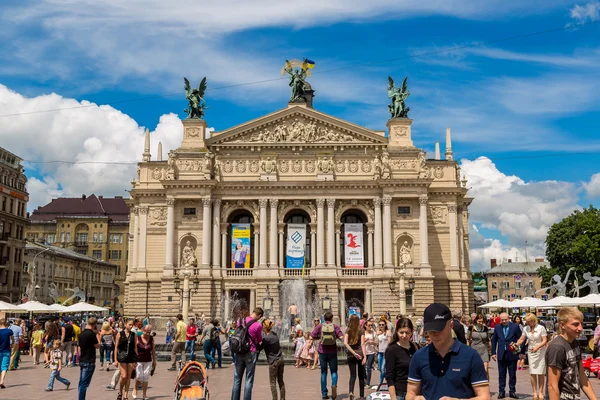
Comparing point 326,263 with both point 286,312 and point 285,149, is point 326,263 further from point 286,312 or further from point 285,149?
point 285,149

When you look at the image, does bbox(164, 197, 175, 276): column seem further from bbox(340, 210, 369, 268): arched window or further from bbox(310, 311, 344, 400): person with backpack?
bbox(310, 311, 344, 400): person with backpack

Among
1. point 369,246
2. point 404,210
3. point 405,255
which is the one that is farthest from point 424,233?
point 369,246

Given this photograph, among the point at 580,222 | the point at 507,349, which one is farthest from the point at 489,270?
the point at 507,349

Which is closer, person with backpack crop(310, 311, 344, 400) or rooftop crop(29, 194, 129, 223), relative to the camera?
person with backpack crop(310, 311, 344, 400)

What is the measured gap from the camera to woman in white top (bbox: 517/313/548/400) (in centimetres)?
1561

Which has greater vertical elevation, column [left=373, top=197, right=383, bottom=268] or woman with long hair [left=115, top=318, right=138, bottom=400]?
column [left=373, top=197, right=383, bottom=268]

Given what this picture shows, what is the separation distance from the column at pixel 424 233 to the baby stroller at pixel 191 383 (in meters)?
48.9

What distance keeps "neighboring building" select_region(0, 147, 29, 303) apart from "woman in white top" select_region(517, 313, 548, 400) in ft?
214

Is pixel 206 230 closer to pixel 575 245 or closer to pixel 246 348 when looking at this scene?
pixel 575 245

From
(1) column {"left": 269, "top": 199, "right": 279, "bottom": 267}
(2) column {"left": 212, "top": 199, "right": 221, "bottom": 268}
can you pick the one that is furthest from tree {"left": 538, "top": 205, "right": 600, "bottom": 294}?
(2) column {"left": 212, "top": 199, "right": 221, "bottom": 268}

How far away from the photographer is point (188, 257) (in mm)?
61219

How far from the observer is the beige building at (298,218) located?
59656mm

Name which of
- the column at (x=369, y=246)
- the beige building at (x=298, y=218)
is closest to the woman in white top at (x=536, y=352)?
the beige building at (x=298, y=218)

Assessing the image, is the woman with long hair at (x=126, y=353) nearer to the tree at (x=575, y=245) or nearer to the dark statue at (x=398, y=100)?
the dark statue at (x=398, y=100)
